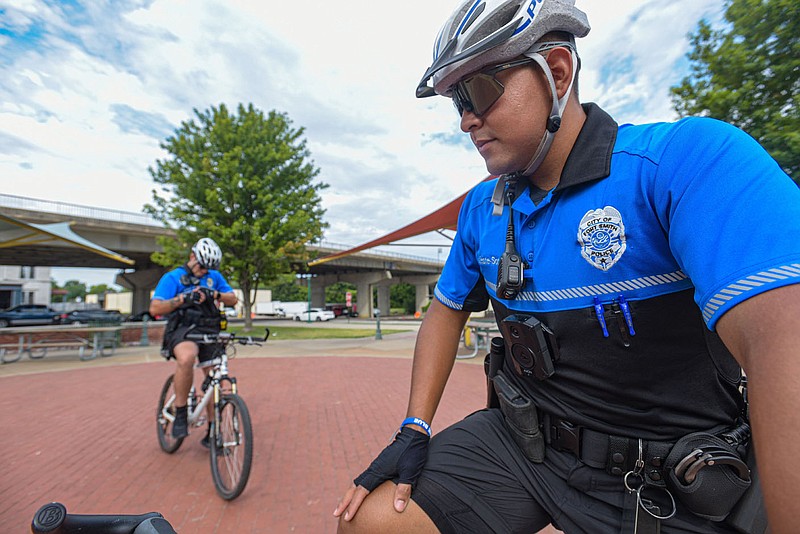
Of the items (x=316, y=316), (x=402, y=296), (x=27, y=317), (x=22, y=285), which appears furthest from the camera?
(x=402, y=296)

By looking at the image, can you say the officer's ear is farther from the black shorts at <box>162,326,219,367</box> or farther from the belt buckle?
the black shorts at <box>162,326,219,367</box>

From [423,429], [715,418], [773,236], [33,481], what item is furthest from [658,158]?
[33,481]

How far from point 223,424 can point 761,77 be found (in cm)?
869

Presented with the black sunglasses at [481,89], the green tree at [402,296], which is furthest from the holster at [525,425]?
the green tree at [402,296]

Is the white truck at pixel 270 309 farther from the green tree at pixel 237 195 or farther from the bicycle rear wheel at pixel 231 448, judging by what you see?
the bicycle rear wheel at pixel 231 448

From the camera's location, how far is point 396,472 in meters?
1.23

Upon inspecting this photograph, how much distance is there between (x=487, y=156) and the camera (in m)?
1.33

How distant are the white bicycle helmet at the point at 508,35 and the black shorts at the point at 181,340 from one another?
12.2 feet

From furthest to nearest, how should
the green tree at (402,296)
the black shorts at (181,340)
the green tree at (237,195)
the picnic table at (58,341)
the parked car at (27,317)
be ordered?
the green tree at (402,296) → the parked car at (27,317) → the green tree at (237,195) → the picnic table at (58,341) → the black shorts at (181,340)

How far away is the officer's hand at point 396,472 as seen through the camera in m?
1.17

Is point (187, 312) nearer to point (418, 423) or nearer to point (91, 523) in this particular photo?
point (418, 423)

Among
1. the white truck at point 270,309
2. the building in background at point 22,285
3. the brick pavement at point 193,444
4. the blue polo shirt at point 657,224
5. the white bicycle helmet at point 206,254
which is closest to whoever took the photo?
the blue polo shirt at point 657,224

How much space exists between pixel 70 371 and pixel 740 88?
46.8 ft

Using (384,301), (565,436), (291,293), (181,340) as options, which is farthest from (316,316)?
(565,436)
